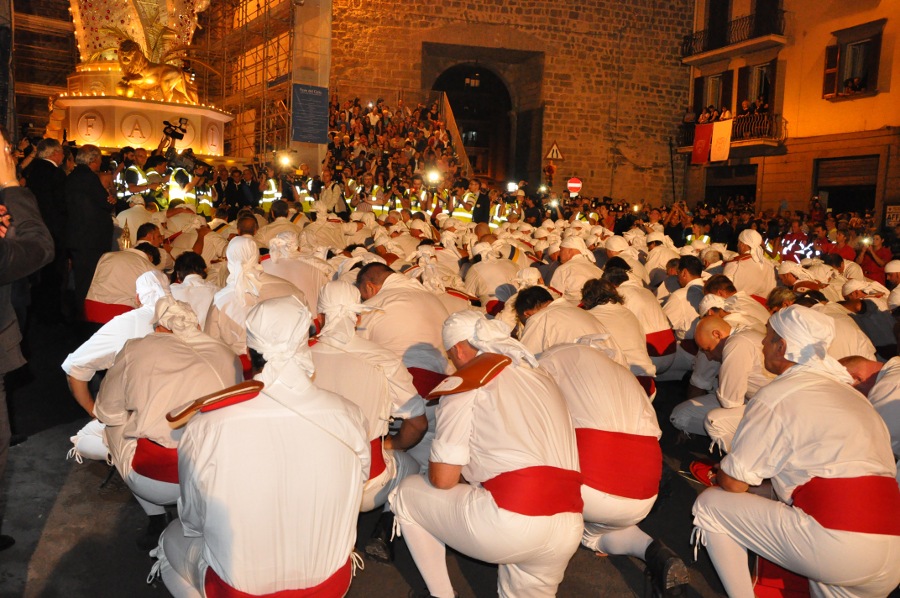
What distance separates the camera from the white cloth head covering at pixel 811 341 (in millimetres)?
3473

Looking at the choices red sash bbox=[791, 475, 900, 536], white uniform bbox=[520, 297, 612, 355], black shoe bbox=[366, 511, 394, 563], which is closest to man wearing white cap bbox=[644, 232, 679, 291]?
white uniform bbox=[520, 297, 612, 355]

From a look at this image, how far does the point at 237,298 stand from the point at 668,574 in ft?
11.3

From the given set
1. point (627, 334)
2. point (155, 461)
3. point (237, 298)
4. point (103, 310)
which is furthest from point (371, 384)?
point (103, 310)

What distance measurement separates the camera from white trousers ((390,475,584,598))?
10.9ft

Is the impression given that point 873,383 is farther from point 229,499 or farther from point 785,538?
point 229,499

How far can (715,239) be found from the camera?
60.1 ft

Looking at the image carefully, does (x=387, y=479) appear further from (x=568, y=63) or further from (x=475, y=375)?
(x=568, y=63)

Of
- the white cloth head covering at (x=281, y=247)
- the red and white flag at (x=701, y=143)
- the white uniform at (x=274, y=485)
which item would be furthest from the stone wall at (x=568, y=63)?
the white uniform at (x=274, y=485)

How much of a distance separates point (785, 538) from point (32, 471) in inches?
174

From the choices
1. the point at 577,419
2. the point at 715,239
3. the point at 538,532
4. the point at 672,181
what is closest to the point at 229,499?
the point at 538,532

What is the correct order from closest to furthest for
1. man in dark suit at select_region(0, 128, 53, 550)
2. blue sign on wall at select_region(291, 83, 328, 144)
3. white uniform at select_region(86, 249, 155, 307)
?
man in dark suit at select_region(0, 128, 53, 550) < white uniform at select_region(86, 249, 155, 307) < blue sign on wall at select_region(291, 83, 328, 144)

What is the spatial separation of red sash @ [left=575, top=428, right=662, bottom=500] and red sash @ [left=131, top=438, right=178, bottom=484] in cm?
198

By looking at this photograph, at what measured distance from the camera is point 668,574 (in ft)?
12.0

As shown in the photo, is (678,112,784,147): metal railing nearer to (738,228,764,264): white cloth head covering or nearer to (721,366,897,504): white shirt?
(738,228,764,264): white cloth head covering
